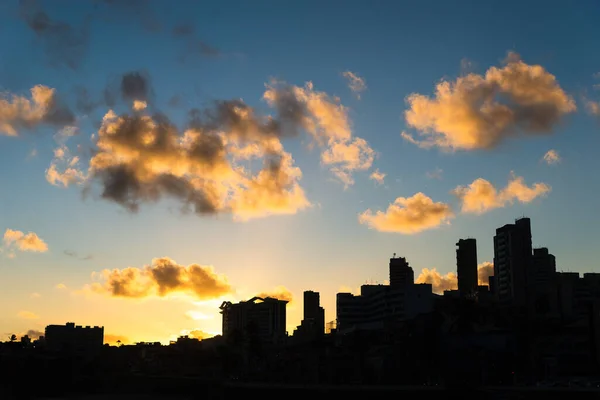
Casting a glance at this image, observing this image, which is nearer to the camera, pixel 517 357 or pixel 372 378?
pixel 517 357

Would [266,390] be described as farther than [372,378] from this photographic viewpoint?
No

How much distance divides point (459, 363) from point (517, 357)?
13.4 metres

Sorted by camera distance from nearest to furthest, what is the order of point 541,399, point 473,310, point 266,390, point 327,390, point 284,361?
point 541,399
point 327,390
point 266,390
point 473,310
point 284,361

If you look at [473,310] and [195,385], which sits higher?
[473,310]

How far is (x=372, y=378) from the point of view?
16012cm

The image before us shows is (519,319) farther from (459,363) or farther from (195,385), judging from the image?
(195,385)

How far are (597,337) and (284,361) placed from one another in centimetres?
8642

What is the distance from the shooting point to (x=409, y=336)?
155 metres

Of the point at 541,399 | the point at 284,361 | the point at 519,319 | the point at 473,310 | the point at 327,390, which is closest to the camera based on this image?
the point at 541,399

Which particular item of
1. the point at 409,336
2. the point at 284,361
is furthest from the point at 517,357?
the point at 284,361

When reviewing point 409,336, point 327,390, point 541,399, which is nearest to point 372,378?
point 409,336

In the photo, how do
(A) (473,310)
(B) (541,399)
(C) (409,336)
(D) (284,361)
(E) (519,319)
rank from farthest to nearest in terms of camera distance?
(D) (284,361)
(E) (519,319)
(A) (473,310)
(C) (409,336)
(B) (541,399)

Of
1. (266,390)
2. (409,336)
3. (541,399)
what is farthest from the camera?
(409,336)

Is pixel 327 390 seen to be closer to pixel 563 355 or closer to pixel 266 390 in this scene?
pixel 266 390
